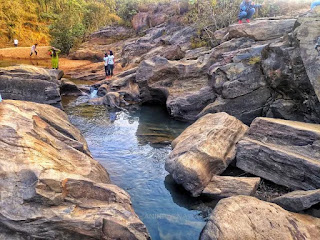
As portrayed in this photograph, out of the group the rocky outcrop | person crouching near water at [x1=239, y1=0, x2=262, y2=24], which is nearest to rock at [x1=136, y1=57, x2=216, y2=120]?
person crouching near water at [x1=239, y1=0, x2=262, y2=24]

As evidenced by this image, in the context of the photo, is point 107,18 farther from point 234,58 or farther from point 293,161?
point 293,161

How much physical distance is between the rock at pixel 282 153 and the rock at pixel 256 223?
1.47 m

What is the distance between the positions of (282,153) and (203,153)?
2.08 m

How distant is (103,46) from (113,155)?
28.6 m

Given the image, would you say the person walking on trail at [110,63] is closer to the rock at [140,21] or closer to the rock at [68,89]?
the rock at [68,89]

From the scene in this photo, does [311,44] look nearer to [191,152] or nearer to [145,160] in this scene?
[191,152]

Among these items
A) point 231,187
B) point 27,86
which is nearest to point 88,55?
point 27,86

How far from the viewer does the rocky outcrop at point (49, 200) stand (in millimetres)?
5648

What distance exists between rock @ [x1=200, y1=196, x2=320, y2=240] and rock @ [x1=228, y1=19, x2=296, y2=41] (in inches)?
394

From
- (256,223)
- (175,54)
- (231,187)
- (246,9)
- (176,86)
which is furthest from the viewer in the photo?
(175,54)

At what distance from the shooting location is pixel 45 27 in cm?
4862

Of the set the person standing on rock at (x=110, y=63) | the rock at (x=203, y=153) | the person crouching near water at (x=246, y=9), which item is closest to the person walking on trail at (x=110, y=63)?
the person standing on rock at (x=110, y=63)

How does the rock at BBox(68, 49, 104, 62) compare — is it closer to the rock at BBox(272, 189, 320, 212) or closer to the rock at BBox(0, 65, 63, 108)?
the rock at BBox(0, 65, 63, 108)

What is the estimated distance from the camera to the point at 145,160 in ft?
36.7
